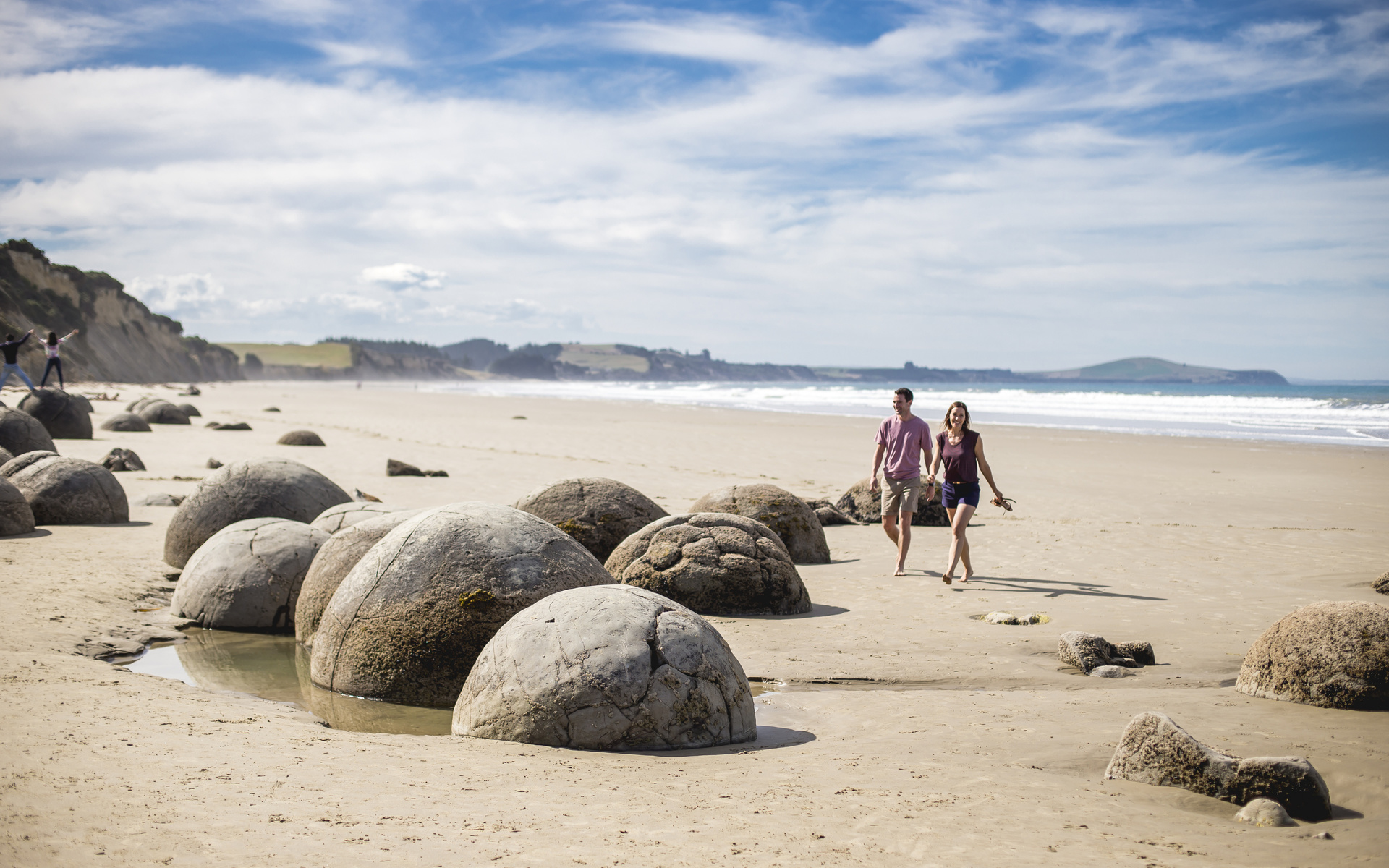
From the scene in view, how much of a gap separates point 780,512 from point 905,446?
1.64 metres

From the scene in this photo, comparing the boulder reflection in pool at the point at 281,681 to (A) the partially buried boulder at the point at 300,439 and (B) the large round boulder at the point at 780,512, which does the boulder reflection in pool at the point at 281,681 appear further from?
(A) the partially buried boulder at the point at 300,439

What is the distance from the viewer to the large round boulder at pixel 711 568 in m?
8.67

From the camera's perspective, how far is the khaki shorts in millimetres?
10844

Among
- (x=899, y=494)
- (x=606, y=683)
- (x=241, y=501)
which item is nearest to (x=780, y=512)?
(x=899, y=494)

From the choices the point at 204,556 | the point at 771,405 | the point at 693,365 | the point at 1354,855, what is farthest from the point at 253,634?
the point at 693,365

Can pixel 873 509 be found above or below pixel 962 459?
below

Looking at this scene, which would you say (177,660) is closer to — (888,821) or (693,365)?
(888,821)

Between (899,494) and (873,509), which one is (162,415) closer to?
Answer: (873,509)

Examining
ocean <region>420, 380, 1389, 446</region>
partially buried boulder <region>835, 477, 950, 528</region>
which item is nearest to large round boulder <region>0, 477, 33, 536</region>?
partially buried boulder <region>835, 477, 950, 528</region>

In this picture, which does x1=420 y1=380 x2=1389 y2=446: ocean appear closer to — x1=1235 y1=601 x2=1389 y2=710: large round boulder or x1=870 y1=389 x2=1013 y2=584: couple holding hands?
x1=870 y1=389 x2=1013 y2=584: couple holding hands

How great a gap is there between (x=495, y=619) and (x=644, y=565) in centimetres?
265

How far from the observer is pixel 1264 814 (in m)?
4.13

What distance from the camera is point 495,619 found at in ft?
20.1

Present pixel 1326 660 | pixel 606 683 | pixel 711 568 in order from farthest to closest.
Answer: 1. pixel 711 568
2. pixel 1326 660
3. pixel 606 683
